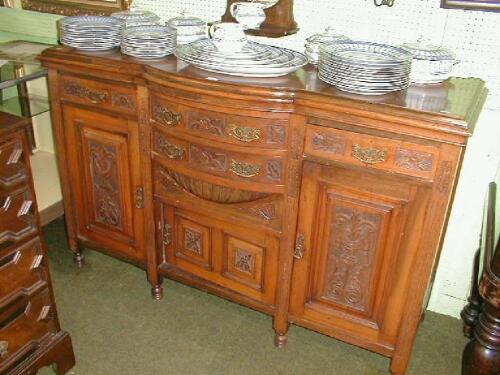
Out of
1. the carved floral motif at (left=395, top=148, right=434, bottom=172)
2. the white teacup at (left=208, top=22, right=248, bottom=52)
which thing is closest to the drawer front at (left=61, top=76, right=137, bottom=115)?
the white teacup at (left=208, top=22, right=248, bottom=52)

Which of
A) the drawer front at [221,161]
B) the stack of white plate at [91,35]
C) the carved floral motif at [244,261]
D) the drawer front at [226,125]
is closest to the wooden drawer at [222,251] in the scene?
the carved floral motif at [244,261]

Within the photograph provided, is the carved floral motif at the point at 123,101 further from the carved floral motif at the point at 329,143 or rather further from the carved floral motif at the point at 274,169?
the carved floral motif at the point at 329,143

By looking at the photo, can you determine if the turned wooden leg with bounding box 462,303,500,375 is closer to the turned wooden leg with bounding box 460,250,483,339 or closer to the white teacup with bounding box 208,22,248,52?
the turned wooden leg with bounding box 460,250,483,339

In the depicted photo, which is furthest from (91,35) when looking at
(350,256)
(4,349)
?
(350,256)

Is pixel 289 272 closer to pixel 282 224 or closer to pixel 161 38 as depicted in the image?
pixel 282 224

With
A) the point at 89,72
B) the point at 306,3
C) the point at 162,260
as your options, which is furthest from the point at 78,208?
the point at 306,3

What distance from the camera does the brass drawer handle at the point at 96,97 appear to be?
2091mm

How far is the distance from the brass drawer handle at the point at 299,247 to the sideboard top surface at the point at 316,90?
511mm

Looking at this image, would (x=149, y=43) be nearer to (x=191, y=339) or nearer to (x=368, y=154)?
(x=368, y=154)

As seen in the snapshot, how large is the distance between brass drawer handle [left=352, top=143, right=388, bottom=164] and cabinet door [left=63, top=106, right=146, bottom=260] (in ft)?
2.97

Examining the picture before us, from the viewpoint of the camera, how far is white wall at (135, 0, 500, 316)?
190 cm

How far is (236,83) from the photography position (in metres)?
1.73

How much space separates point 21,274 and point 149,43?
0.96 m

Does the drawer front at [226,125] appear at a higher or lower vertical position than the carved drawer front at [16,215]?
higher
